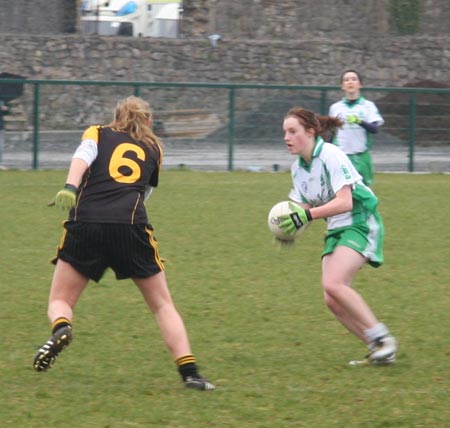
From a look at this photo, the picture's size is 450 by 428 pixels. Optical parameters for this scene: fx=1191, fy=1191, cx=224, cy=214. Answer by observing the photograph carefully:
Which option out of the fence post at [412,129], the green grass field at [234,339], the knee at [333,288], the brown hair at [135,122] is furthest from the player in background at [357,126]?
the fence post at [412,129]

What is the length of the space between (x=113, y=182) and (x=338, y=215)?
1381 mm

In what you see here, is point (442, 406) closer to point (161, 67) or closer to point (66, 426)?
point (66, 426)

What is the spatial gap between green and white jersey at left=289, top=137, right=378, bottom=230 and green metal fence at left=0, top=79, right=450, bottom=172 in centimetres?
1458

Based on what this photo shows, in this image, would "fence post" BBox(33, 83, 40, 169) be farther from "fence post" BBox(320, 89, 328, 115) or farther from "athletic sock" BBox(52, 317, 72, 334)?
"athletic sock" BBox(52, 317, 72, 334)

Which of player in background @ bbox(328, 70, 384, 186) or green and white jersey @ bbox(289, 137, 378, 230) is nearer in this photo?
green and white jersey @ bbox(289, 137, 378, 230)

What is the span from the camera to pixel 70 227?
601cm

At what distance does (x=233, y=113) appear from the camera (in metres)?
21.5

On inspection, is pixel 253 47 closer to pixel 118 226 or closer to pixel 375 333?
pixel 375 333

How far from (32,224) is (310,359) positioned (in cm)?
696

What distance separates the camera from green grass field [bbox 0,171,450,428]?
225 inches

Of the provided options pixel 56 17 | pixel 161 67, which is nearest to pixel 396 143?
pixel 161 67

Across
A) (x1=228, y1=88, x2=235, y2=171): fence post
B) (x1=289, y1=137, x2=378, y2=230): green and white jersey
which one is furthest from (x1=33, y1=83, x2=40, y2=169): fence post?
→ (x1=289, y1=137, x2=378, y2=230): green and white jersey

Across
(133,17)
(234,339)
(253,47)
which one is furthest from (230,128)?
(234,339)

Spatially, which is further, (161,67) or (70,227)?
(161,67)
